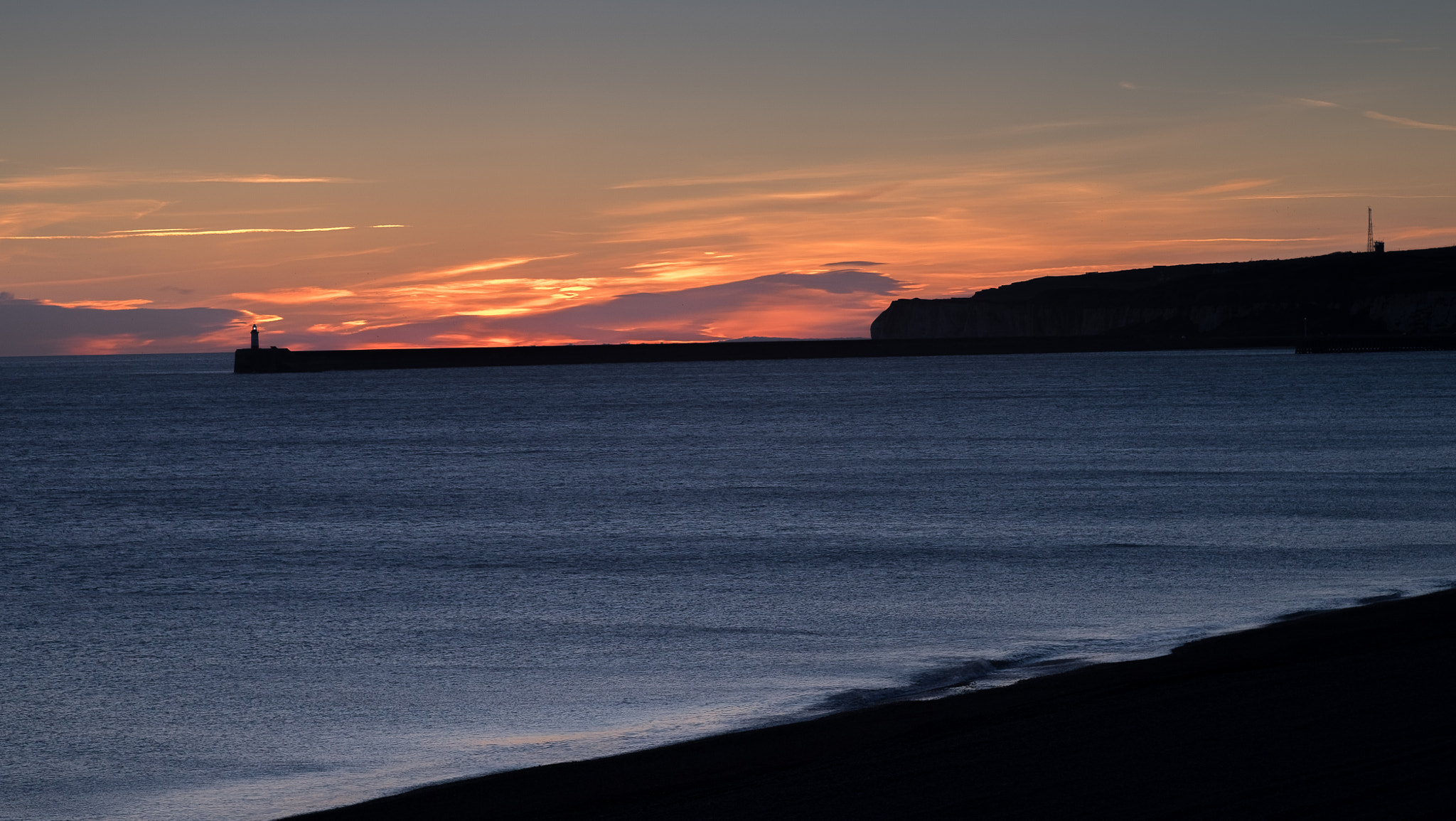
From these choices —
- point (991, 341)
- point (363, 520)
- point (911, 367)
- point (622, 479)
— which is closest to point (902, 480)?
point (622, 479)

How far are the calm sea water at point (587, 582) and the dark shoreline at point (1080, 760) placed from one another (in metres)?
0.85

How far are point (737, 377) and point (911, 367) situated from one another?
1190 inches

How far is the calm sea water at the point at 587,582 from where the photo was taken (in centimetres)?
841

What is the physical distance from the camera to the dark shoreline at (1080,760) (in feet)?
18.8

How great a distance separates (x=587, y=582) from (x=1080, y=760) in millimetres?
9305

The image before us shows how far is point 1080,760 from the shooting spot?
645 cm

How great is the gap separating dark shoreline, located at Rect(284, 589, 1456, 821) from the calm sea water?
85 cm

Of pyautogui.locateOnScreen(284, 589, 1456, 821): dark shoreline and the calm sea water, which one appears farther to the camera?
the calm sea water

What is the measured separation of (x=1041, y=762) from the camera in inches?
254

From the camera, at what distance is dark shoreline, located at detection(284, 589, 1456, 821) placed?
573 centimetres

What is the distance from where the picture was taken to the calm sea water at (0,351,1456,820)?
331 inches

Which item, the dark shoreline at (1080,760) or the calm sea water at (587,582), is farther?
the calm sea water at (587,582)

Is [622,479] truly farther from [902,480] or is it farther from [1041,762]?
[1041,762]

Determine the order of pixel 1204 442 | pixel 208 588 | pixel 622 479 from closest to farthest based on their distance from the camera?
pixel 208 588 < pixel 622 479 < pixel 1204 442
